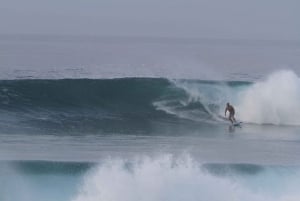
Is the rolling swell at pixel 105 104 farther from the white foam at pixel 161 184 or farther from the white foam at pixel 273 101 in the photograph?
the white foam at pixel 161 184

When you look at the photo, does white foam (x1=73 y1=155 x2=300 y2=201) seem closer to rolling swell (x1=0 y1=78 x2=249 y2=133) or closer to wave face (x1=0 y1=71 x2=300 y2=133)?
rolling swell (x1=0 y1=78 x2=249 y2=133)

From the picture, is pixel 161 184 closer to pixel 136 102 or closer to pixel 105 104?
pixel 105 104

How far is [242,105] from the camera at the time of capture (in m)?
23.8

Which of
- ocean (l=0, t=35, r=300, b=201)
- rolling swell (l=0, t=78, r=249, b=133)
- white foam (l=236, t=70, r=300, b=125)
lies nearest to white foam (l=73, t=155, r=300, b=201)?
ocean (l=0, t=35, r=300, b=201)

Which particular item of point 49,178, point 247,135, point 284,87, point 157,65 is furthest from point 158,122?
point 157,65

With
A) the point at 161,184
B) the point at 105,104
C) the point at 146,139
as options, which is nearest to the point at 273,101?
the point at 105,104

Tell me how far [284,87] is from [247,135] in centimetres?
699

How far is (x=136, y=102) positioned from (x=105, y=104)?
1024 mm

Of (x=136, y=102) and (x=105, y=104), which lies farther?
(x=136, y=102)

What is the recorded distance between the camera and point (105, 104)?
22391 millimetres

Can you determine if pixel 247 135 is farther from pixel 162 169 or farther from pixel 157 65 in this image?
pixel 157 65

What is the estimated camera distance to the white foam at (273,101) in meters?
22.4

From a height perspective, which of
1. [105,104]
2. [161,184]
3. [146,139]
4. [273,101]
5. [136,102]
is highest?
[273,101]

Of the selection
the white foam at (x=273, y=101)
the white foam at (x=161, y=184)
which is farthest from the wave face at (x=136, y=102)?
the white foam at (x=161, y=184)
